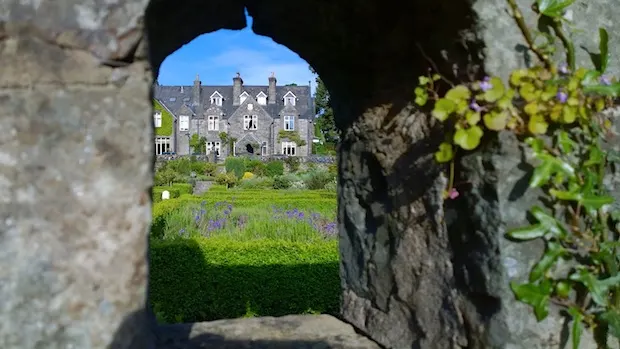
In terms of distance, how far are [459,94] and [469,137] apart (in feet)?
0.47

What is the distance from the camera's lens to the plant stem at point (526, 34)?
5.37 ft

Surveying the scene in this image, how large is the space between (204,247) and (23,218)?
4.24 meters

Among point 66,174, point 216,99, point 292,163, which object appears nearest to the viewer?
point 66,174

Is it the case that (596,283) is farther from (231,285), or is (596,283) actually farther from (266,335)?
(231,285)

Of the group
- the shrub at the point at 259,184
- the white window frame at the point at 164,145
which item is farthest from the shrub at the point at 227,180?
the white window frame at the point at 164,145

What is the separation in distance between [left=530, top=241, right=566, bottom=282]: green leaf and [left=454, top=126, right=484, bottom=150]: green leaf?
14.8 inches

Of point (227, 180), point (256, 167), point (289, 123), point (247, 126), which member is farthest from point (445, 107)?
point (247, 126)

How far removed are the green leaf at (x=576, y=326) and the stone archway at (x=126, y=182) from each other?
0.05 m

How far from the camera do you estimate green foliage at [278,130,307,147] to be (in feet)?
132

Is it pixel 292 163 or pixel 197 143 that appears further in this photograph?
pixel 197 143

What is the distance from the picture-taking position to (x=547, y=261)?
1.59m

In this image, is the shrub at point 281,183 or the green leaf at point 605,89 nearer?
the green leaf at point 605,89

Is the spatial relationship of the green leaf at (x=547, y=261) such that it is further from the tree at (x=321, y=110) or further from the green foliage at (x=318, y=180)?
the tree at (x=321, y=110)

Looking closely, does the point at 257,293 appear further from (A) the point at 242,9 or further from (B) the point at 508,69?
(B) the point at 508,69
